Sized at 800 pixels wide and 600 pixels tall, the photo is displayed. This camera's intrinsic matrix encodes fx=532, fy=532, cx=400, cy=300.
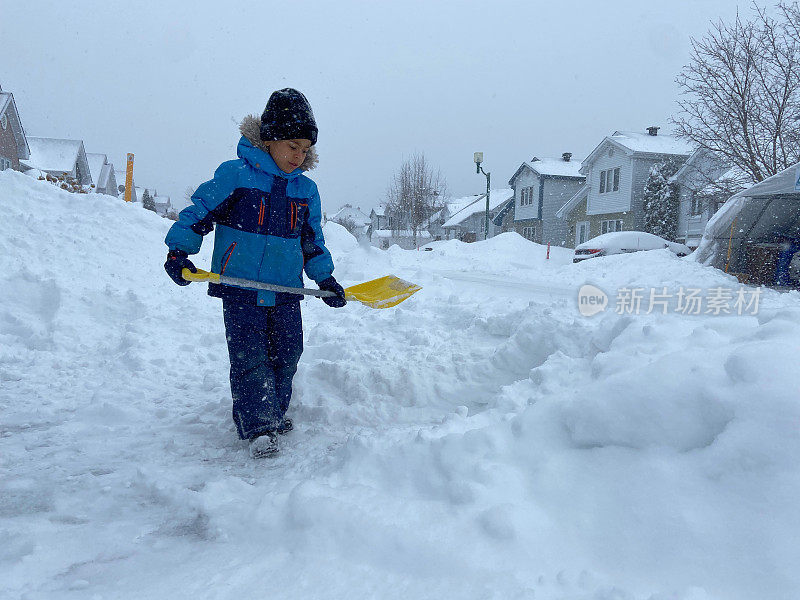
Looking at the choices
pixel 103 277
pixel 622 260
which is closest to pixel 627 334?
pixel 103 277

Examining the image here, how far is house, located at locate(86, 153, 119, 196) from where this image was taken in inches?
1589

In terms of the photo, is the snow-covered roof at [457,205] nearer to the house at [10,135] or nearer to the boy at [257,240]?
the house at [10,135]

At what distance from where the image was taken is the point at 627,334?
249 cm

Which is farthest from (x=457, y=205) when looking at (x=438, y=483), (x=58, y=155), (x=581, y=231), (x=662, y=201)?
(x=438, y=483)

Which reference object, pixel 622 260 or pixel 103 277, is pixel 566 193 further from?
pixel 103 277

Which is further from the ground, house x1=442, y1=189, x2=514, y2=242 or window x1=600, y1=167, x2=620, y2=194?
window x1=600, y1=167, x2=620, y2=194

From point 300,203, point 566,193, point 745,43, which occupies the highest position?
point 745,43

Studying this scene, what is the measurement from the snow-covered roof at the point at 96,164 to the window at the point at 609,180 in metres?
35.1

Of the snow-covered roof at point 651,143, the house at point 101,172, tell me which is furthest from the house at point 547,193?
the house at point 101,172

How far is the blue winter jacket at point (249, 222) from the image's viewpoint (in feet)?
8.00

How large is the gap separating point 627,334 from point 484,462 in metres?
1.17

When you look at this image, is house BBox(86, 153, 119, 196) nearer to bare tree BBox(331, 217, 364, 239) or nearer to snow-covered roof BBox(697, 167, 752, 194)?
bare tree BBox(331, 217, 364, 239)

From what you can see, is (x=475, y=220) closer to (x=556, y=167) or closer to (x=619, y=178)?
(x=556, y=167)

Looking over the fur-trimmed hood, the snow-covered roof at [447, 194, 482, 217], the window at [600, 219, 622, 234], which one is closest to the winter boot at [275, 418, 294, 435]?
the fur-trimmed hood
